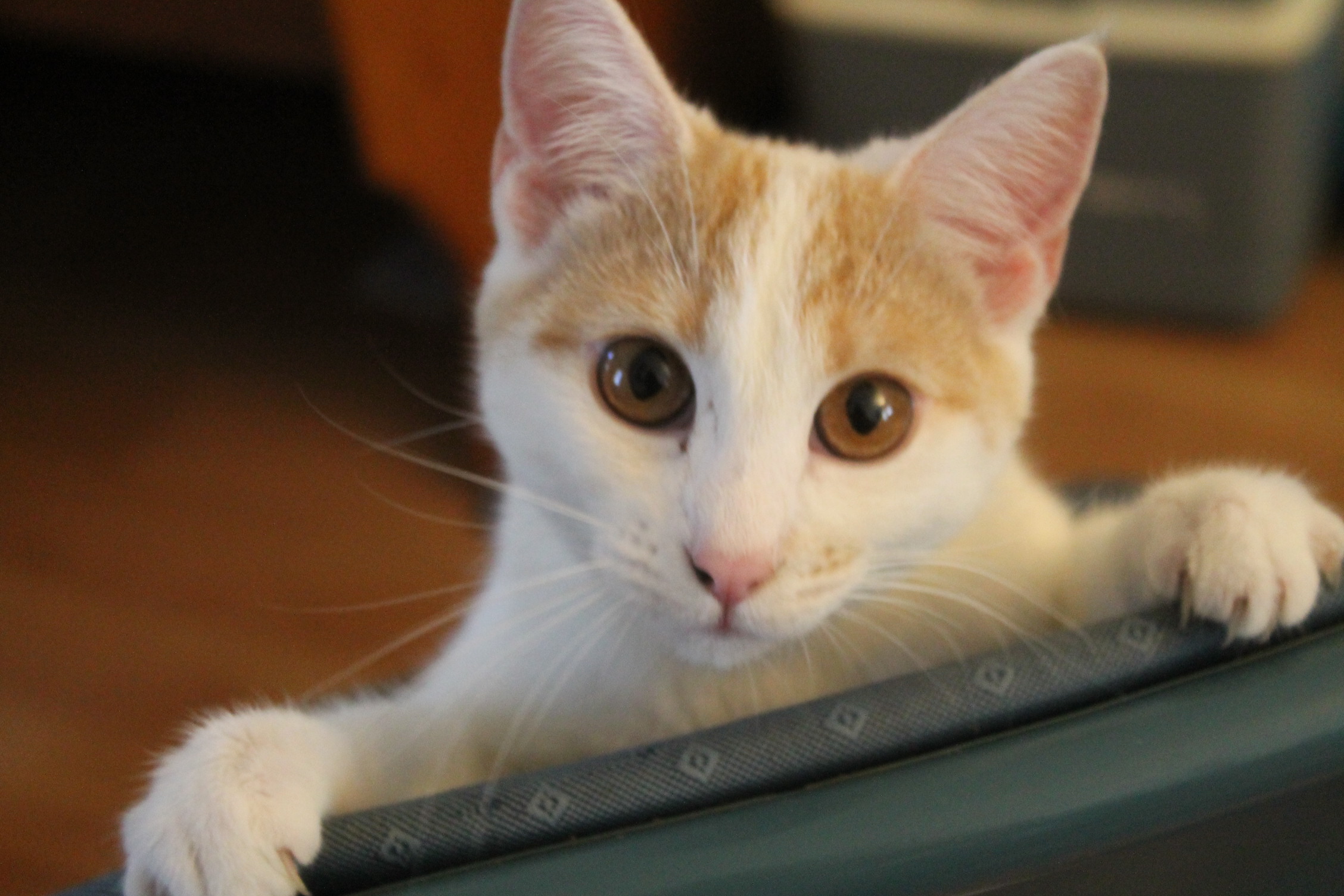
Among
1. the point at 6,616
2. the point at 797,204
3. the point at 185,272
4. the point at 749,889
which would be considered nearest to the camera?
the point at 749,889

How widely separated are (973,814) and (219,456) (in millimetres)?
1995

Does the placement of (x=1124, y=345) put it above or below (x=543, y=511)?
above

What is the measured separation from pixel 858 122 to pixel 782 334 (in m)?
1.87

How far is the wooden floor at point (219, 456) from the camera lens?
174 cm

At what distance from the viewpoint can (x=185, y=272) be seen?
282 cm

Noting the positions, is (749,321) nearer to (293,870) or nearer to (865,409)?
(865,409)

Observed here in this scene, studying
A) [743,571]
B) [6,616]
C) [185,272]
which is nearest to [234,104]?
[185,272]

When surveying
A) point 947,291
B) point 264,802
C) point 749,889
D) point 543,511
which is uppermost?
point 947,291

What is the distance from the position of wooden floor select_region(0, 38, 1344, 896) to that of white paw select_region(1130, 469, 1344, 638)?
28.7 inches

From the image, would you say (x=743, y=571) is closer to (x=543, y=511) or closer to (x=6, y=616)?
(x=543, y=511)

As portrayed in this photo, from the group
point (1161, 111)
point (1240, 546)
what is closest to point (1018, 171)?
point (1240, 546)

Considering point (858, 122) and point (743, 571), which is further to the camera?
point (858, 122)

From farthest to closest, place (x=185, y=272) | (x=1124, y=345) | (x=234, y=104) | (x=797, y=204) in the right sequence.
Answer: (x=234, y=104)
(x=185, y=272)
(x=1124, y=345)
(x=797, y=204)

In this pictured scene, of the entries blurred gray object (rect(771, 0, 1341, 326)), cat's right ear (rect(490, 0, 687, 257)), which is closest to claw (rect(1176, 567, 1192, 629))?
cat's right ear (rect(490, 0, 687, 257))
